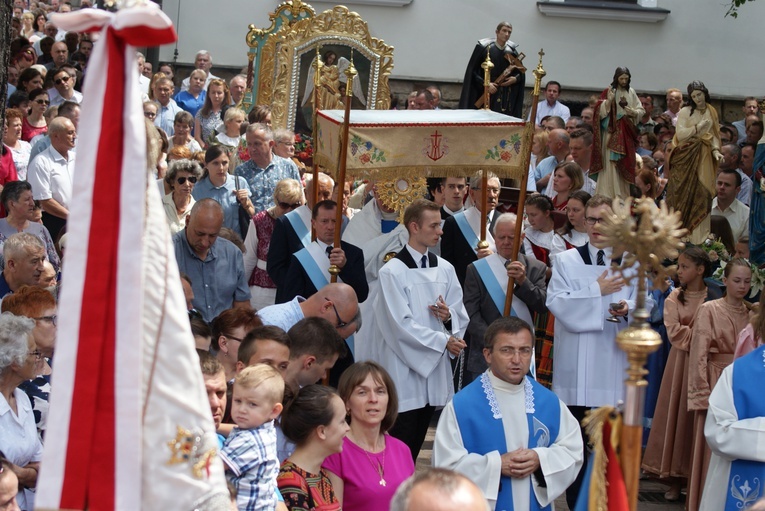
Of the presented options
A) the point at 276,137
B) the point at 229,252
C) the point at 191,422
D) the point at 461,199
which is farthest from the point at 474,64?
the point at 191,422

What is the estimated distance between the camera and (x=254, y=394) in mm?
4445

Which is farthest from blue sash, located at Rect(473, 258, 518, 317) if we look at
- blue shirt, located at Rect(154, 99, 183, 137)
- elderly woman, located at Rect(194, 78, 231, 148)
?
elderly woman, located at Rect(194, 78, 231, 148)

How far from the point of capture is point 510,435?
18.6 feet

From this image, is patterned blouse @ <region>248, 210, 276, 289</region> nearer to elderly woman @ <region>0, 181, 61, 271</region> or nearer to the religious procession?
the religious procession

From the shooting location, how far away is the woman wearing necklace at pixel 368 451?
5227mm

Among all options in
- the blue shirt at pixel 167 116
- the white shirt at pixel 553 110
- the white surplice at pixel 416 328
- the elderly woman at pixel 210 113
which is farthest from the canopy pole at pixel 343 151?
the white shirt at pixel 553 110

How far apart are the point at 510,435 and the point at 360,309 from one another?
8.25ft

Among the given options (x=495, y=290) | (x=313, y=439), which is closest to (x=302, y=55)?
(x=495, y=290)

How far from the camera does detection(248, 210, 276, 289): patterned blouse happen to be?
28.6ft

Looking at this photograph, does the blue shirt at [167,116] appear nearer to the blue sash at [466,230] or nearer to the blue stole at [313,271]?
the blue sash at [466,230]

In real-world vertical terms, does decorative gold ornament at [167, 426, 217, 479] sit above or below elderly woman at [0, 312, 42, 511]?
above

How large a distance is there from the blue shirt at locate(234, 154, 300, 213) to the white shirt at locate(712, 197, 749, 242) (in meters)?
5.21

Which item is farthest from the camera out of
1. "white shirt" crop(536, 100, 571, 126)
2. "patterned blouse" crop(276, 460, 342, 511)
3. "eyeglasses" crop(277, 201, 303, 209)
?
"white shirt" crop(536, 100, 571, 126)

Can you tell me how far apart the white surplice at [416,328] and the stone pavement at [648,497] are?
1.95ft
